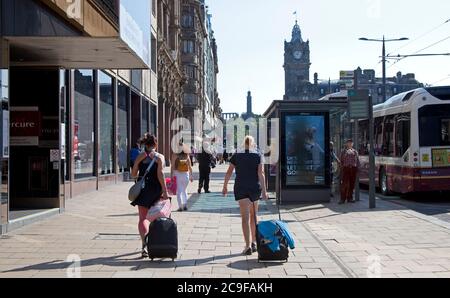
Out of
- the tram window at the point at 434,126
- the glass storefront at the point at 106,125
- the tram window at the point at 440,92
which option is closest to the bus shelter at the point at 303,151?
the tram window at the point at 434,126

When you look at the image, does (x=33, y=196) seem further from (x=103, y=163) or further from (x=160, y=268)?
(x=103, y=163)

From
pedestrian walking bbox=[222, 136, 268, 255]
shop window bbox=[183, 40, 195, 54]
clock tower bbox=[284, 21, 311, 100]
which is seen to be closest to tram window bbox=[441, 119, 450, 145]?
pedestrian walking bbox=[222, 136, 268, 255]

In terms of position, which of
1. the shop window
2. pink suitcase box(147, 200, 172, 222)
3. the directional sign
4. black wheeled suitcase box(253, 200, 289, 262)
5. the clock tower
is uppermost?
the clock tower

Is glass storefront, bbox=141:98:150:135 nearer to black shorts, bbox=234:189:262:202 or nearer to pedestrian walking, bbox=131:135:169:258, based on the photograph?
pedestrian walking, bbox=131:135:169:258

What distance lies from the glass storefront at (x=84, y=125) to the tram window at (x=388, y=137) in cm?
921

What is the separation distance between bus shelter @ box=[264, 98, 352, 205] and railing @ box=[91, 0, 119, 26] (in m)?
4.74

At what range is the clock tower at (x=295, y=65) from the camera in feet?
531

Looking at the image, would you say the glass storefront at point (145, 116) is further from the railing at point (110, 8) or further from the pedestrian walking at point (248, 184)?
the pedestrian walking at point (248, 184)

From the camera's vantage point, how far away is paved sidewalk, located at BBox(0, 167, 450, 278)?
7488 millimetres

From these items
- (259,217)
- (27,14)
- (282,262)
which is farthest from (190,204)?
(282,262)

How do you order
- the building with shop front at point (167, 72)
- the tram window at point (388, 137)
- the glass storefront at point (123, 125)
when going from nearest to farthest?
the tram window at point (388, 137) < the glass storefront at point (123, 125) < the building with shop front at point (167, 72)
